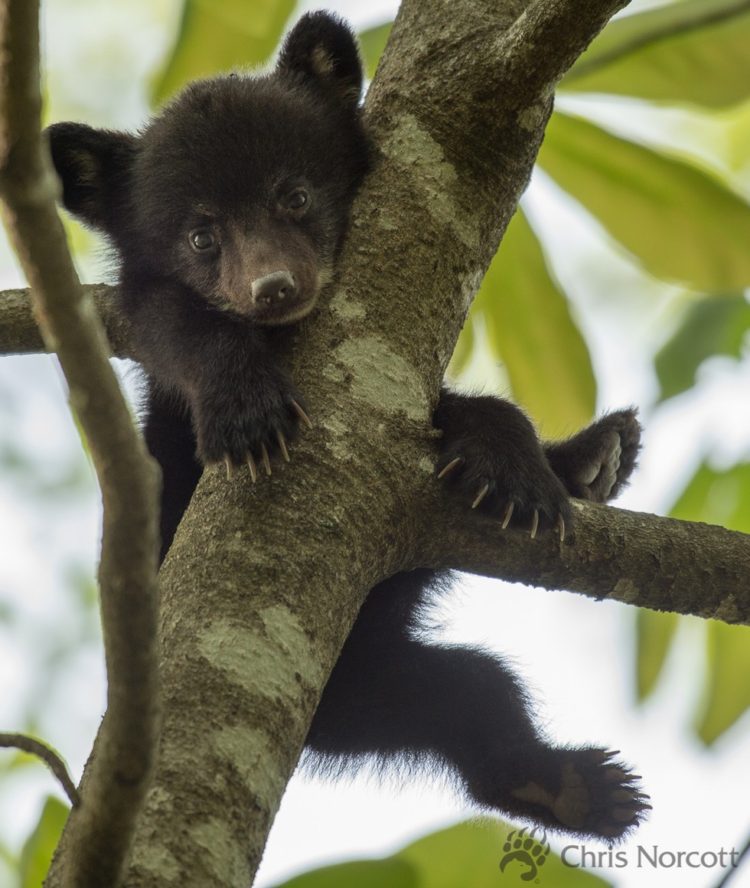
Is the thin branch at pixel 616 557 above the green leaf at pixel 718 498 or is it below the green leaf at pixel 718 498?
below

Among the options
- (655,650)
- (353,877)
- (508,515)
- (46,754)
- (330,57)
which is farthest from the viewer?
(655,650)

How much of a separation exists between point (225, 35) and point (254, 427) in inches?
88.2

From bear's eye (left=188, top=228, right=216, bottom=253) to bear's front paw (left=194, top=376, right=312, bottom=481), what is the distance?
3.96 ft

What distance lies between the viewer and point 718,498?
4.14m

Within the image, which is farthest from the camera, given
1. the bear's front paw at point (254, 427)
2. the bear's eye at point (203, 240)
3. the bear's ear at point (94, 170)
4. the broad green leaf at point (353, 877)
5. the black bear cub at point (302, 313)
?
the bear's ear at point (94, 170)

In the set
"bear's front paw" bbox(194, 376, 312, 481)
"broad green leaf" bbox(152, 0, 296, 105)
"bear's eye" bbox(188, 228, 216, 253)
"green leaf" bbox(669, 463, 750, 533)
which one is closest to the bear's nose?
"bear's front paw" bbox(194, 376, 312, 481)

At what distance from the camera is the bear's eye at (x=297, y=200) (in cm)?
413

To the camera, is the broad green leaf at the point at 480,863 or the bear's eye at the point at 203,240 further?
the bear's eye at the point at 203,240

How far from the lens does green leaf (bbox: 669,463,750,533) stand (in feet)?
13.3

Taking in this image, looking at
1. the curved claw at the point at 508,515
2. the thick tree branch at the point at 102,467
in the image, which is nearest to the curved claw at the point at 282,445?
the curved claw at the point at 508,515

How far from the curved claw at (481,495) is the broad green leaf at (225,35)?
2246mm

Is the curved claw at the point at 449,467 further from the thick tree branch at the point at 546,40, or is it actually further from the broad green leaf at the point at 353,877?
the thick tree branch at the point at 546,40

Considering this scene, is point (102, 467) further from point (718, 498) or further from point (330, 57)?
point (330, 57)

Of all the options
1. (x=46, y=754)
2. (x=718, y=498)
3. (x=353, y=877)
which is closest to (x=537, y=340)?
(x=718, y=498)
